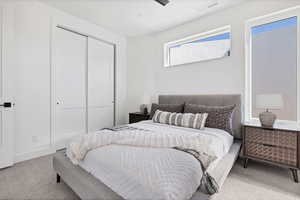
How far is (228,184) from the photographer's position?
5.90ft

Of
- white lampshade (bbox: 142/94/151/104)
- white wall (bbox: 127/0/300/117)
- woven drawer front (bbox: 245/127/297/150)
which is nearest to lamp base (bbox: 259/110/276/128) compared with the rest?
woven drawer front (bbox: 245/127/297/150)

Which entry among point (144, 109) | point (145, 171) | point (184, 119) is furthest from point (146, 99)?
point (145, 171)

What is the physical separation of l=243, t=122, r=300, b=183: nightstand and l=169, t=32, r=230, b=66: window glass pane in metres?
1.46

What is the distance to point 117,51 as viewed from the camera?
4.01m

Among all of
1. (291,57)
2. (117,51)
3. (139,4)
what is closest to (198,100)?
(291,57)

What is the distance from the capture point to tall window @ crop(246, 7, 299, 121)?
2240mm

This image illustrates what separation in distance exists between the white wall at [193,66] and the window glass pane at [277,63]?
0.22 meters

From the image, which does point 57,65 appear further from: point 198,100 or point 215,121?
point 215,121

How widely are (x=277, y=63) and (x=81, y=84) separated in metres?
3.57

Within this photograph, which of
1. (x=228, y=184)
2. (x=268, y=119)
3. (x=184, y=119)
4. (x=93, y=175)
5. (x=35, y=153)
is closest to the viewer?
(x=93, y=175)

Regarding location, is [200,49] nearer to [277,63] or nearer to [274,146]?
[277,63]

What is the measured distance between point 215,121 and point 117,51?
2.96m

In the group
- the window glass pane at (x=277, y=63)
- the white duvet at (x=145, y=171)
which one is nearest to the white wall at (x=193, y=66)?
the window glass pane at (x=277, y=63)

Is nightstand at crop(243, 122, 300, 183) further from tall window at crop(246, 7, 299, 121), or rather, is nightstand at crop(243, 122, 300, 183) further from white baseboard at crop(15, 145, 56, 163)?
white baseboard at crop(15, 145, 56, 163)
